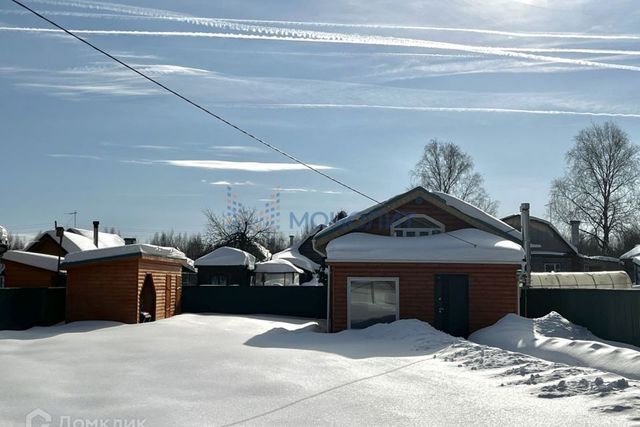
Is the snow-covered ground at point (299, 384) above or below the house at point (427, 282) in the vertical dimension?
below

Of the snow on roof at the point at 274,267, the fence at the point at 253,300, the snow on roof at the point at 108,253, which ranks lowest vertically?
the fence at the point at 253,300

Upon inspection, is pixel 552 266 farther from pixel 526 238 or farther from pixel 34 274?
pixel 34 274

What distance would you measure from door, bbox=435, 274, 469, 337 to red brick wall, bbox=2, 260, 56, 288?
17.0 meters

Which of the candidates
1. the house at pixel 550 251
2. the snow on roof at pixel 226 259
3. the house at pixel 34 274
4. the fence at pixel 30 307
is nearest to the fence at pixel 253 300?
the house at pixel 34 274

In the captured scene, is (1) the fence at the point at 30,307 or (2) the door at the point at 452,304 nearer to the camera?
(2) the door at the point at 452,304

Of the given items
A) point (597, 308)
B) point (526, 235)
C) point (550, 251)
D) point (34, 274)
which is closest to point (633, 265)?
point (550, 251)

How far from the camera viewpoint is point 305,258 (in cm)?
5553

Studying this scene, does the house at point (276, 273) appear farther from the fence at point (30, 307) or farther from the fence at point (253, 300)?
the fence at point (30, 307)

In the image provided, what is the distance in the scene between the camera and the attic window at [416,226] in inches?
859

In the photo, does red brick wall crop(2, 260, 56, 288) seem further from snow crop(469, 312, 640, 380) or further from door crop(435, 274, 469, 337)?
snow crop(469, 312, 640, 380)

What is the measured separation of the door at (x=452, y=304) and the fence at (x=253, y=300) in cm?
1000

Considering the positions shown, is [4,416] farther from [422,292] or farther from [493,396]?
[422,292]

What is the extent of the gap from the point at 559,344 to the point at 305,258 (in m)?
41.1

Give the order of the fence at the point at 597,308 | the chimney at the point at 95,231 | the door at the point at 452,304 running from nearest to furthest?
the fence at the point at 597,308, the door at the point at 452,304, the chimney at the point at 95,231
